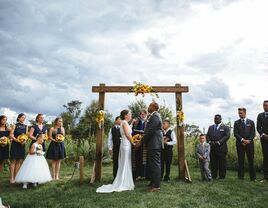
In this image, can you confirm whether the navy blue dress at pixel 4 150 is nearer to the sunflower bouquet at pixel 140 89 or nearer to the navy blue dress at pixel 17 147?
the navy blue dress at pixel 17 147

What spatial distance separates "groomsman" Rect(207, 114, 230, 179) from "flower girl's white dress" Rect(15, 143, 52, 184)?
503cm

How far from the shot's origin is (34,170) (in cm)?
815

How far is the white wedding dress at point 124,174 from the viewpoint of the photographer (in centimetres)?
764

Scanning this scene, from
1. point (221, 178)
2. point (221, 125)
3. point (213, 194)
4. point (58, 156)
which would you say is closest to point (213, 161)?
point (221, 178)

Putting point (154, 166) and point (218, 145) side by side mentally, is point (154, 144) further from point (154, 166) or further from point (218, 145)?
point (218, 145)

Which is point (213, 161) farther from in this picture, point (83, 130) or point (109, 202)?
point (83, 130)

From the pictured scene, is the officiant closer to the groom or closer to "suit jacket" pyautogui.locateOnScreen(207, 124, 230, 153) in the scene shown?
the groom

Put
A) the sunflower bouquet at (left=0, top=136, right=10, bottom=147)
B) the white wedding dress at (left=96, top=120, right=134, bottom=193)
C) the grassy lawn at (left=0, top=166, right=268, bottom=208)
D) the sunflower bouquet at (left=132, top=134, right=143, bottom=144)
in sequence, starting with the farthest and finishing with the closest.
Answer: the sunflower bouquet at (left=0, top=136, right=10, bottom=147), the sunflower bouquet at (left=132, top=134, right=143, bottom=144), the white wedding dress at (left=96, top=120, right=134, bottom=193), the grassy lawn at (left=0, top=166, right=268, bottom=208)

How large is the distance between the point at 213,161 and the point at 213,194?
90.2 inches

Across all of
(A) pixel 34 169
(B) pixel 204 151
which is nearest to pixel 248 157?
(B) pixel 204 151

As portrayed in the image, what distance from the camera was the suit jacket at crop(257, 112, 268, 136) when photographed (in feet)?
29.6

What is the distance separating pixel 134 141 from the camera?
828 cm

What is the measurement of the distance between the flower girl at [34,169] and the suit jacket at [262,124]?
6.46 metres

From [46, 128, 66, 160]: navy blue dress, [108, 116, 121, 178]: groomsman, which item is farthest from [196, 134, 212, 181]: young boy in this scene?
[46, 128, 66, 160]: navy blue dress
